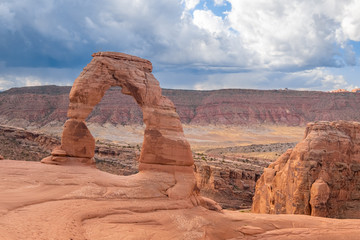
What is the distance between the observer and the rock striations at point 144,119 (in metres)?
16.4

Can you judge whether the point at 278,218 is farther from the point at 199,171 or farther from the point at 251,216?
the point at 199,171

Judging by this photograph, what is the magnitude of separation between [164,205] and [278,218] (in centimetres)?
502

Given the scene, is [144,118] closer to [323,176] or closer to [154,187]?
[154,187]

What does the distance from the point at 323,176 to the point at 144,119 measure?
11.1m

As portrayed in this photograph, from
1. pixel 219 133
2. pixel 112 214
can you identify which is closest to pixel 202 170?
pixel 112 214

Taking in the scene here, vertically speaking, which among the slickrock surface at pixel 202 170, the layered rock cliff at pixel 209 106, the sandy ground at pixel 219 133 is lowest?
the slickrock surface at pixel 202 170

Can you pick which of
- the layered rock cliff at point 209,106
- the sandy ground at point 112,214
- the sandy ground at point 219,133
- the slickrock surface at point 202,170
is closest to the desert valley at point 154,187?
the sandy ground at point 112,214

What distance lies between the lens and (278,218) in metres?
15.6

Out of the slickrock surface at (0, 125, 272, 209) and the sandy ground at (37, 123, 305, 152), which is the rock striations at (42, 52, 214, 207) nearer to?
the slickrock surface at (0, 125, 272, 209)

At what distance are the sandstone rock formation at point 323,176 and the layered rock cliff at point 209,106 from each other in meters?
98.1

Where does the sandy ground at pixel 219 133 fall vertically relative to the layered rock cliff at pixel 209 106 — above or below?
below

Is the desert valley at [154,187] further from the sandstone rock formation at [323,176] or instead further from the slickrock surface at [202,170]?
the slickrock surface at [202,170]

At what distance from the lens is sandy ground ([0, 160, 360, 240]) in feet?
37.2

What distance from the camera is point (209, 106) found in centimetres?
13475
